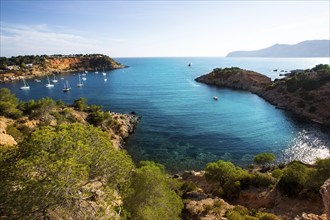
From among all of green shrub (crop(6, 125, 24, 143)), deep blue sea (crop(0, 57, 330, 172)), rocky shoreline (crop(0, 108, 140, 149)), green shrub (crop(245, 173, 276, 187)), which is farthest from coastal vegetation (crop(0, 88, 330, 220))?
rocky shoreline (crop(0, 108, 140, 149))

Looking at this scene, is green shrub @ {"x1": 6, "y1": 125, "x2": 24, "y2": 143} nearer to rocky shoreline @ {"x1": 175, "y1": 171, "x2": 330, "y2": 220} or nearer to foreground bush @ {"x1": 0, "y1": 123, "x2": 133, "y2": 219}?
rocky shoreline @ {"x1": 175, "y1": 171, "x2": 330, "y2": 220}

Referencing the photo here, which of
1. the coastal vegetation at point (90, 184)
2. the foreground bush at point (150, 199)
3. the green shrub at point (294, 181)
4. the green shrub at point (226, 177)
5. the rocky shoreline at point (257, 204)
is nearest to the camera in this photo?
the coastal vegetation at point (90, 184)

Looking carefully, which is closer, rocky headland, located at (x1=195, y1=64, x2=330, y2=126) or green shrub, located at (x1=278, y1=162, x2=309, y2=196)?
green shrub, located at (x1=278, y1=162, x2=309, y2=196)

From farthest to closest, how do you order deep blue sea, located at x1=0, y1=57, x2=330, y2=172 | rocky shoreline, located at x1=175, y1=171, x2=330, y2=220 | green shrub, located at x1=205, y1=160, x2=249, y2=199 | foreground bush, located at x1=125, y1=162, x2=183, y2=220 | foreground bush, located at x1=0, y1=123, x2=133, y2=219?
1. deep blue sea, located at x1=0, y1=57, x2=330, y2=172
2. green shrub, located at x1=205, y1=160, x2=249, y2=199
3. rocky shoreline, located at x1=175, y1=171, x2=330, y2=220
4. foreground bush, located at x1=125, y1=162, x2=183, y2=220
5. foreground bush, located at x1=0, y1=123, x2=133, y2=219

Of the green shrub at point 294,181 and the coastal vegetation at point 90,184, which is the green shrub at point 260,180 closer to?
the coastal vegetation at point 90,184

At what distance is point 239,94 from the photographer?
153125 millimetres

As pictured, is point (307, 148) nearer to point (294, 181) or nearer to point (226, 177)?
point (294, 181)

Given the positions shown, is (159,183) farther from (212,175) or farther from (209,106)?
(209,106)

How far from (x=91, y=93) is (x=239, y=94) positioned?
86.1 meters

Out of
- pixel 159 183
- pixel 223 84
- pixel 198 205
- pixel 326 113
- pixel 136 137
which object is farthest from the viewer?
pixel 223 84

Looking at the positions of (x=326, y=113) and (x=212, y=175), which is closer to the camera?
(x=212, y=175)

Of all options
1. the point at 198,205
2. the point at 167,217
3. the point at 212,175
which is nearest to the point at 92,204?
the point at 167,217

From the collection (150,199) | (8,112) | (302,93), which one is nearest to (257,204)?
(150,199)

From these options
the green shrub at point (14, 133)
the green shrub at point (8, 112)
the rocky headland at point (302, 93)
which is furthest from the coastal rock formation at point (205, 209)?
the rocky headland at point (302, 93)
